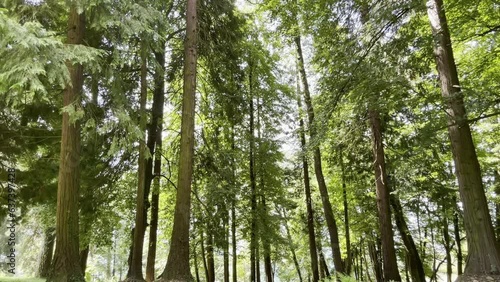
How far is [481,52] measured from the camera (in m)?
9.84

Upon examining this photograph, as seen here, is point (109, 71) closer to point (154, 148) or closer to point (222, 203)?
point (154, 148)

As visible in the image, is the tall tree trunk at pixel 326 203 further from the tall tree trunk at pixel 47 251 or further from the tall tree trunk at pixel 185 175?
the tall tree trunk at pixel 47 251

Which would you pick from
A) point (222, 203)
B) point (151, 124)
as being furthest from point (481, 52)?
point (151, 124)

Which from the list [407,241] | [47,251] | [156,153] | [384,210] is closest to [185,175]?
[156,153]

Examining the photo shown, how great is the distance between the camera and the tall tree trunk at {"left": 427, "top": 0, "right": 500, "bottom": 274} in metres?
5.32

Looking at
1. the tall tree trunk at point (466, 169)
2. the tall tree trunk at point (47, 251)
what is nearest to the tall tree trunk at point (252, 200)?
the tall tree trunk at point (47, 251)

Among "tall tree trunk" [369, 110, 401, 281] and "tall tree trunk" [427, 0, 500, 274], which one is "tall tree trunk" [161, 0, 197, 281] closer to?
"tall tree trunk" [369, 110, 401, 281]

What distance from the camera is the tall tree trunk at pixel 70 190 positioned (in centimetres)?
607

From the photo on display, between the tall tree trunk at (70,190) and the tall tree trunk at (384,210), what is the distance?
6800 mm

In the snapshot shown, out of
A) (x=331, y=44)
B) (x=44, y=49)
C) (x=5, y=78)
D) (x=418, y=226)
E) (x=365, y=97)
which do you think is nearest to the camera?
(x=5, y=78)

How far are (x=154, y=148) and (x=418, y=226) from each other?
16.8 metres

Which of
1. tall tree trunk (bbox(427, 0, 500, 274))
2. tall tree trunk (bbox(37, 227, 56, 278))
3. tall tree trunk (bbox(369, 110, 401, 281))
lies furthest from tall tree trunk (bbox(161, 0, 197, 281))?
tall tree trunk (bbox(37, 227, 56, 278))

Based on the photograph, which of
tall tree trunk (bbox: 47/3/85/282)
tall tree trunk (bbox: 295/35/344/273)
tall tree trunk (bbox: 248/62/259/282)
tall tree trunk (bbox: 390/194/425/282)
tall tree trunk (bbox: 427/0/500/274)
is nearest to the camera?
tall tree trunk (bbox: 427/0/500/274)

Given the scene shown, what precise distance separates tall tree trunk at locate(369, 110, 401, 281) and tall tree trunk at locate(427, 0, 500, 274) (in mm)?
2219
